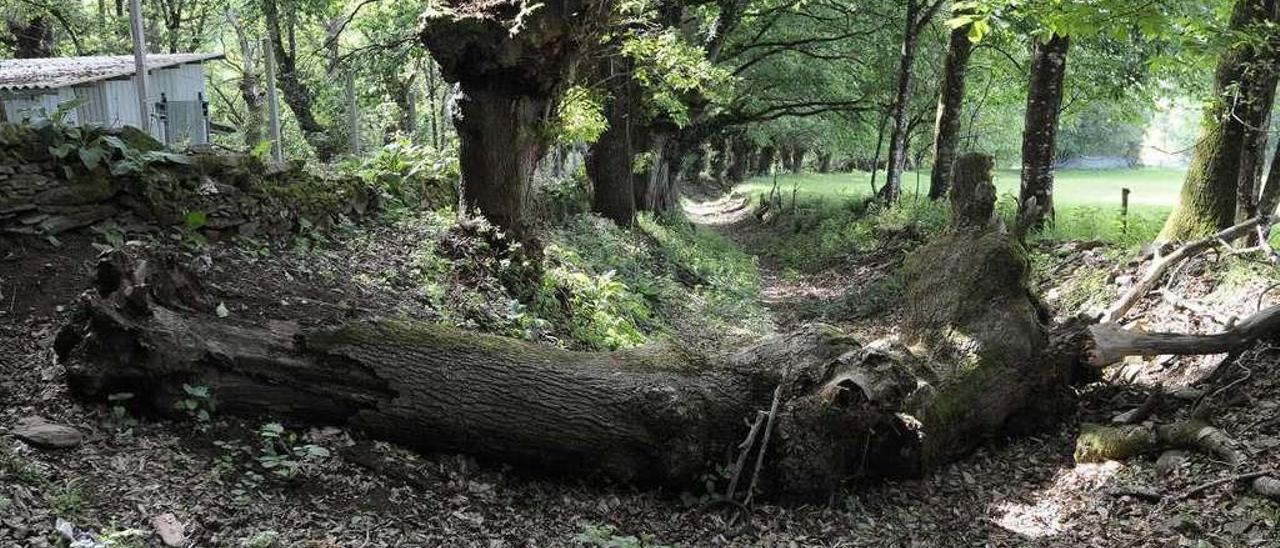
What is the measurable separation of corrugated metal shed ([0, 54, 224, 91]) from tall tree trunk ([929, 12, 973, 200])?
16.5 metres

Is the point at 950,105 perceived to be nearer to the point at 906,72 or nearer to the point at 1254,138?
the point at 906,72

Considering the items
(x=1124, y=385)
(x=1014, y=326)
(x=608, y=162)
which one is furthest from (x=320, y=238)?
(x=608, y=162)

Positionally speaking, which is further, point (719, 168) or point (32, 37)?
point (719, 168)

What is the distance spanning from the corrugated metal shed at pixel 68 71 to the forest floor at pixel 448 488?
33.2 ft

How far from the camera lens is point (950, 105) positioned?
17.7 meters

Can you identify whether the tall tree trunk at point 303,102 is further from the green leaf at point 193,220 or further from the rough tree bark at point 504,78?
the green leaf at point 193,220

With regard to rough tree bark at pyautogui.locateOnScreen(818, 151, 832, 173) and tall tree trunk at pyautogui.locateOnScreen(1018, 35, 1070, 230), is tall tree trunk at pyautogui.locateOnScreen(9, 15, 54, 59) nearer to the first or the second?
tall tree trunk at pyautogui.locateOnScreen(1018, 35, 1070, 230)

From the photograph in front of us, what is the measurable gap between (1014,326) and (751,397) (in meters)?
2.59

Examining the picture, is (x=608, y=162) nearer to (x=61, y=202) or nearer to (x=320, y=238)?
(x=320, y=238)

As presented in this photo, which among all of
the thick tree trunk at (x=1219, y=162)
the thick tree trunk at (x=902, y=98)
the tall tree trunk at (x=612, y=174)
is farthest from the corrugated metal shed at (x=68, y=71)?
the thick tree trunk at (x=1219, y=162)

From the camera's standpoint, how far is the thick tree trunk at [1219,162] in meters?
8.85

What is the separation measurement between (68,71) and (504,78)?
42.4 ft

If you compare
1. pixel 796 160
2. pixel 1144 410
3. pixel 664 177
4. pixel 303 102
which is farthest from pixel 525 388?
pixel 796 160

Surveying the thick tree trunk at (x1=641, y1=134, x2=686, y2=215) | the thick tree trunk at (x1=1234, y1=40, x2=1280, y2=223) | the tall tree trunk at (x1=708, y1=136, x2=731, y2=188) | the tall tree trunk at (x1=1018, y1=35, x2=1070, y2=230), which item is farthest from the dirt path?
the tall tree trunk at (x1=708, y1=136, x2=731, y2=188)
